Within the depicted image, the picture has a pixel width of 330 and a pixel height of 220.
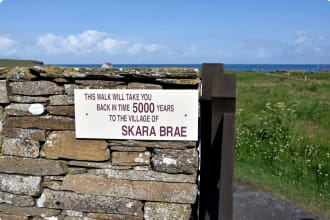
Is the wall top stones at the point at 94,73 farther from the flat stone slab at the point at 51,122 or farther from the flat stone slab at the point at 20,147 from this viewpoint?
the flat stone slab at the point at 20,147

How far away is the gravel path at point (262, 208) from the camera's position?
4836 millimetres

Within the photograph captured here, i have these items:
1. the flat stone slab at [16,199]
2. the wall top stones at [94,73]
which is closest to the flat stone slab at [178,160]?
the wall top stones at [94,73]

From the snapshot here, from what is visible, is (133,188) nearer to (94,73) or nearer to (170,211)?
(170,211)

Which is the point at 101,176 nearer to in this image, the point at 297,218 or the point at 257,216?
the point at 257,216

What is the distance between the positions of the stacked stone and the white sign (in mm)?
63

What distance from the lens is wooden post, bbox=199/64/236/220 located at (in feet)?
9.36

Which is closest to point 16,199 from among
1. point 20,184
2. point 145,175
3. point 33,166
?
point 20,184

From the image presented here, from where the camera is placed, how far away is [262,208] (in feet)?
16.8

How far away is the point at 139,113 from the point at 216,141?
2.40 ft

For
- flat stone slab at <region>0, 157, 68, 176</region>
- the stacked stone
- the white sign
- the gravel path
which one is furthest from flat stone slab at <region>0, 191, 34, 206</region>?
the gravel path

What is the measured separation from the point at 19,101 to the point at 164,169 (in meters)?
1.42

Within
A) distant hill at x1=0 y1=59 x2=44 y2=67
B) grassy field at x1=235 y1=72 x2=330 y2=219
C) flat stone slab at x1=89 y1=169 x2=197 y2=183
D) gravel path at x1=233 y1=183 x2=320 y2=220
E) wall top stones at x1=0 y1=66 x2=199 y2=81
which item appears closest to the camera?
wall top stones at x1=0 y1=66 x2=199 y2=81

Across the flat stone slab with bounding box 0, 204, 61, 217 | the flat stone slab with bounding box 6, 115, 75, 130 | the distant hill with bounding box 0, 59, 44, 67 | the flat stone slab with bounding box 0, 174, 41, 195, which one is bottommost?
the flat stone slab with bounding box 0, 204, 61, 217

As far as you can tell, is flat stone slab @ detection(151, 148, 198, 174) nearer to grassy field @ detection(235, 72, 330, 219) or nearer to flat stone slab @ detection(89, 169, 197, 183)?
flat stone slab @ detection(89, 169, 197, 183)
